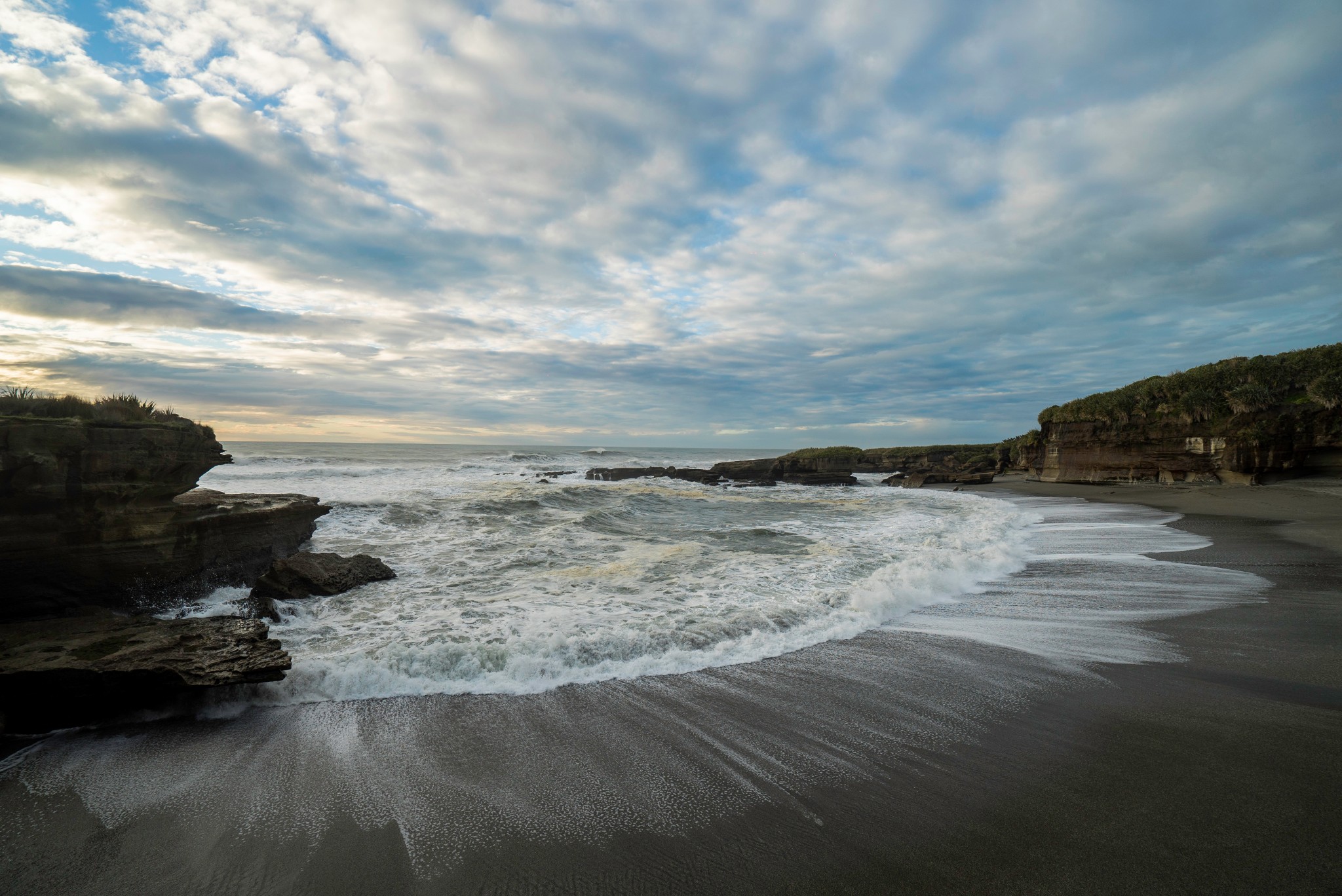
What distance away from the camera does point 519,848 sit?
9.21 ft

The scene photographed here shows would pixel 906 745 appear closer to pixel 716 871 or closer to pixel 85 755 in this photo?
pixel 716 871

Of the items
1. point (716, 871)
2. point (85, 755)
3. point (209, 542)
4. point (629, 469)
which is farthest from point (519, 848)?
point (629, 469)

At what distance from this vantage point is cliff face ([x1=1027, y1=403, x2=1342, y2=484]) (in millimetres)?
17891

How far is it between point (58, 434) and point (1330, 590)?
1599 centimetres

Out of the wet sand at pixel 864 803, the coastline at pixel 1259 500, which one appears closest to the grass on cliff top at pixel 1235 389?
the coastline at pixel 1259 500

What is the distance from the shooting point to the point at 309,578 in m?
7.73

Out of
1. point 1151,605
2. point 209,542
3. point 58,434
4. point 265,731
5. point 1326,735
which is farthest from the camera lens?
point 209,542

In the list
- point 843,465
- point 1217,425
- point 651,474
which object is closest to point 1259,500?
point 1217,425

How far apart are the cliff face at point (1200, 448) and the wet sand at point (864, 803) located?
2022 centimetres

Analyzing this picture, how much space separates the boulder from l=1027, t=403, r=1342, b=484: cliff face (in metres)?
27.8

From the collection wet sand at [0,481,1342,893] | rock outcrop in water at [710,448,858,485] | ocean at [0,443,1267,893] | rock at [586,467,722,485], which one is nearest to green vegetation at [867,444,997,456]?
rock outcrop in water at [710,448,858,485]

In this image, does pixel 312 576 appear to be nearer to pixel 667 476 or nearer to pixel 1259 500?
pixel 1259 500

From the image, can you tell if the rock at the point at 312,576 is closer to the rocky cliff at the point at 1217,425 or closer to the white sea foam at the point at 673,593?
the white sea foam at the point at 673,593

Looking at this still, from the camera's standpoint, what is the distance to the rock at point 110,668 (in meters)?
4.19
